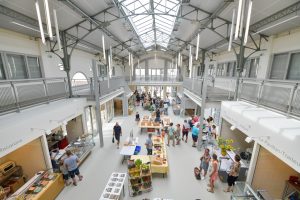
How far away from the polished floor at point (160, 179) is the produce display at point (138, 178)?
23 cm

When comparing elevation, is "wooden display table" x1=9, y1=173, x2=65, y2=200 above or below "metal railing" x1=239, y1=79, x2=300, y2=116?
below

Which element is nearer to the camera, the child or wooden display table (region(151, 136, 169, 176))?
the child

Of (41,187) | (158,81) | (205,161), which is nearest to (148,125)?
(205,161)

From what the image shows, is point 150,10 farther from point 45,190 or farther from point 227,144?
point 45,190

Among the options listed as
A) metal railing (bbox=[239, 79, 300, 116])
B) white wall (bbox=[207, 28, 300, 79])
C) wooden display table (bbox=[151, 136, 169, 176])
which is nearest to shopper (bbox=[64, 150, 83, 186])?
wooden display table (bbox=[151, 136, 169, 176])

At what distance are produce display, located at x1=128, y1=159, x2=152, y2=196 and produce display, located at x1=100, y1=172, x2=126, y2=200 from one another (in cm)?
A: 42

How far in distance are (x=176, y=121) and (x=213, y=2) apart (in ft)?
33.0

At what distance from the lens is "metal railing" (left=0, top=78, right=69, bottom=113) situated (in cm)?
473

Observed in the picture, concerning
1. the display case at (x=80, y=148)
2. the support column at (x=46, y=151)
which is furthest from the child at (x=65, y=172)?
the display case at (x=80, y=148)

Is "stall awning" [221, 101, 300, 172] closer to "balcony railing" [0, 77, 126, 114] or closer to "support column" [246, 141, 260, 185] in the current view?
"support column" [246, 141, 260, 185]

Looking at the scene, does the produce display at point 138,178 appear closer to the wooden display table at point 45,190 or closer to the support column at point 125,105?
the wooden display table at point 45,190

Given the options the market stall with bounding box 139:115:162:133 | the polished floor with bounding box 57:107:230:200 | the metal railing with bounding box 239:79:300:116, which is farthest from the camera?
the market stall with bounding box 139:115:162:133

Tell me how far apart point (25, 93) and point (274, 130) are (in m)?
8.10

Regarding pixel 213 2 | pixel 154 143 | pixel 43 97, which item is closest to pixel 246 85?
pixel 213 2
